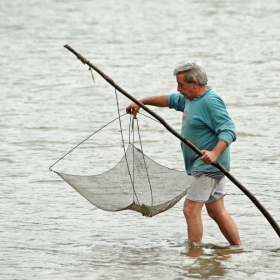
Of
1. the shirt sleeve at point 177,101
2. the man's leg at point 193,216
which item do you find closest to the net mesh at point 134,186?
the man's leg at point 193,216

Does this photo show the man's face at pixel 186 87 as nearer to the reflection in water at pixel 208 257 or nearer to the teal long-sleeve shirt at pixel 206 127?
the teal long-sleeve shirt at pixel 206 127

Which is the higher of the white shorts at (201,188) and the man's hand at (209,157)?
the man's hand at (209,157)

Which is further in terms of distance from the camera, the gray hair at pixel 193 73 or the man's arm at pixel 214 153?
the gray hair at pixel 193 73

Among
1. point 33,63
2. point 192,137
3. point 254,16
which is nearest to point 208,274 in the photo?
point 192,137

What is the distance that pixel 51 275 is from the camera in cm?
619

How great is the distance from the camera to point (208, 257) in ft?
21.7

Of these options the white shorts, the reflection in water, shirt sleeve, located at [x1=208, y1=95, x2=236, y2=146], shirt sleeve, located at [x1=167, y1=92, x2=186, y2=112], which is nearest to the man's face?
shirt sleeve, located at [x1=208, y1=95, x2=236, y2=146]

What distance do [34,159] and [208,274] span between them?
15.4ft

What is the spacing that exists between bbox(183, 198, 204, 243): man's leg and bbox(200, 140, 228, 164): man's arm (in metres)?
0.49

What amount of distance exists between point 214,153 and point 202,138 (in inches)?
10.5

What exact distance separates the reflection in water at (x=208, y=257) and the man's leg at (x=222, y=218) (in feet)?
0.41

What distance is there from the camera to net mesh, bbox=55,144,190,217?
6.95 meters

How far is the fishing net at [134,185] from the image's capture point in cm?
695

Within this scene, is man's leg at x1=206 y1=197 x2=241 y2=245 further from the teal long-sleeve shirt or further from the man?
the teal long-sleeve shirt
